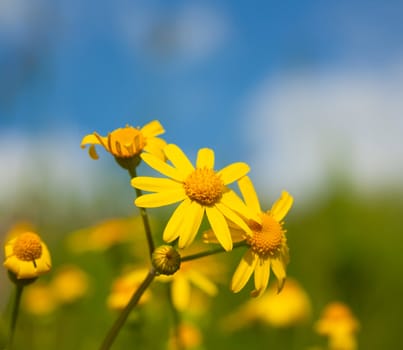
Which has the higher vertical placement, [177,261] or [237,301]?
[177,261]

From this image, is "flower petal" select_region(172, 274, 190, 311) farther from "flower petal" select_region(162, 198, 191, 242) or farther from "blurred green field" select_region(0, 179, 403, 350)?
"flower petal" select_region(162, 198, 191, 242)

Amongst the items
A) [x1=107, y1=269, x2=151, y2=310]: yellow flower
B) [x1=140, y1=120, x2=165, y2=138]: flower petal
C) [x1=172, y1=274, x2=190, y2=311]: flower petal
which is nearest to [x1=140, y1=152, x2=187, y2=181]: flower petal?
[x1=140, y1=120, x2=165, y2=138]: flower petal

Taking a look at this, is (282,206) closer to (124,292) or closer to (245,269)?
(245,269)

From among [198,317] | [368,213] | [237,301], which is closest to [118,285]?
[198,317]

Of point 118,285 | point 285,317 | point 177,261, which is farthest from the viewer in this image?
point 285,317

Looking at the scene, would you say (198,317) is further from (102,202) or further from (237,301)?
(102,202)

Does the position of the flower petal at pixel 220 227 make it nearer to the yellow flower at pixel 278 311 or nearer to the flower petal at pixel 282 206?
the flower petal at pixel 282 206

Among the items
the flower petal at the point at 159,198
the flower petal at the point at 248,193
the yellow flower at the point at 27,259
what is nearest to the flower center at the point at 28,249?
the yellow flower at the point at 27,259
